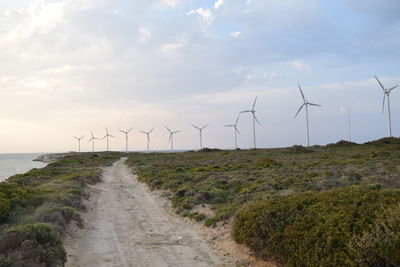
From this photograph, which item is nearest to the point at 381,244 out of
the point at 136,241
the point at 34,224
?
the point at 136,241

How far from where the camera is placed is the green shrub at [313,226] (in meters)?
6.96

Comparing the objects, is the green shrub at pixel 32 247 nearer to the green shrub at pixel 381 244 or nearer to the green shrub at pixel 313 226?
the green shrub at pixel 313 226

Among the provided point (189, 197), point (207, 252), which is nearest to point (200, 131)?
point (189, 197)

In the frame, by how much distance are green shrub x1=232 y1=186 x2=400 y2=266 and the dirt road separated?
1.29 metres

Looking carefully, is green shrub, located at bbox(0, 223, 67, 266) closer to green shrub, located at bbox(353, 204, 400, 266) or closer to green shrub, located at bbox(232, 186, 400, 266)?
green shrub, located at bbox(232, 186, 400, 266)

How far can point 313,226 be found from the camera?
25.7 feet

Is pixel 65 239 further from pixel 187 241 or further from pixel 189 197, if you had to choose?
pixel 189 197

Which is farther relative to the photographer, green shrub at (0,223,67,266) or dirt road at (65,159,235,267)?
dirt road at (65,159,235,267)

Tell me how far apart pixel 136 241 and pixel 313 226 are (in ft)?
20.1

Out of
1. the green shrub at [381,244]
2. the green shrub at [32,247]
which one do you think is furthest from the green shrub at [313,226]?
the green shrub at [32,247]

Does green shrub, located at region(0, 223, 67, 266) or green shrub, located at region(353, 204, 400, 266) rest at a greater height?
green shrub, located at region(353, 204, 400, 266)

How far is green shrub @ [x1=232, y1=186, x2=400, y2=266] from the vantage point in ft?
22.9

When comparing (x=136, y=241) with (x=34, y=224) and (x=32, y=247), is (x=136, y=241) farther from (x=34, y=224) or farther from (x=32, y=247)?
(x=32, y=247)

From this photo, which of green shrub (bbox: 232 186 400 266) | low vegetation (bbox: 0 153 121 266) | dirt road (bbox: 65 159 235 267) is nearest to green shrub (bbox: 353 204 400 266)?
green shrub (bbox: 232 186 400 266)
